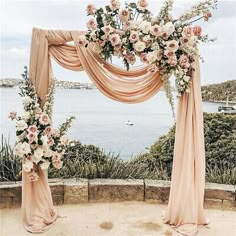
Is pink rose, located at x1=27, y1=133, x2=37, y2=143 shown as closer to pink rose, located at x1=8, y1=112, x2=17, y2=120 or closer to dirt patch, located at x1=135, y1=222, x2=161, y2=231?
pink rose, located at x1=8, y1=112, x2=17, y2=120

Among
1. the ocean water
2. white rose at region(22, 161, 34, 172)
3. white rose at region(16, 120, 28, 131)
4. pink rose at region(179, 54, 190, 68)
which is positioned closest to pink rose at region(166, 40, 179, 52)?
pink rose at region(179, 54, 190, 68)

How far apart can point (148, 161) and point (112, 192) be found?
1063mm

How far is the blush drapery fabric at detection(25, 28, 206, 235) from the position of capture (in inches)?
137

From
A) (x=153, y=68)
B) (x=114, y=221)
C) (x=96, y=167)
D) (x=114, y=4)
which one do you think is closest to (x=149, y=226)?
(x=114, y=221)

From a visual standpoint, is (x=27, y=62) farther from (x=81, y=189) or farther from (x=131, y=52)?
(x=81, y=189)

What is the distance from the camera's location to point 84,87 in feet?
12.4

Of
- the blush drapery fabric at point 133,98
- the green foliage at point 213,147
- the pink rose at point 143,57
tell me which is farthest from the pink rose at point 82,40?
the green foliage at point 213,147

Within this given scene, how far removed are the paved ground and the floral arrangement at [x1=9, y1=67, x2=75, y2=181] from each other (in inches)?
Answer: 21.2

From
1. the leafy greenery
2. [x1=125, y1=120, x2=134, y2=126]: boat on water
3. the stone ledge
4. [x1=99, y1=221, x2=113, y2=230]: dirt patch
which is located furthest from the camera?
[x1=125, y1=120, x2=134, y2=126]: boat on water

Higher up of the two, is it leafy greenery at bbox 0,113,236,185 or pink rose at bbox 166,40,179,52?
pink rose at bbox 166,40,179,52

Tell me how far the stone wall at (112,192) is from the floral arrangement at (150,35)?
127cm

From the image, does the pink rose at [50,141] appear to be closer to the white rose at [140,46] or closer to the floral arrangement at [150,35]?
the floral arrangement at [150,35]

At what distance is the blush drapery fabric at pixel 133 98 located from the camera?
3.47m

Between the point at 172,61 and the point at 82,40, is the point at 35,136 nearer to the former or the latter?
the point at 82,40
